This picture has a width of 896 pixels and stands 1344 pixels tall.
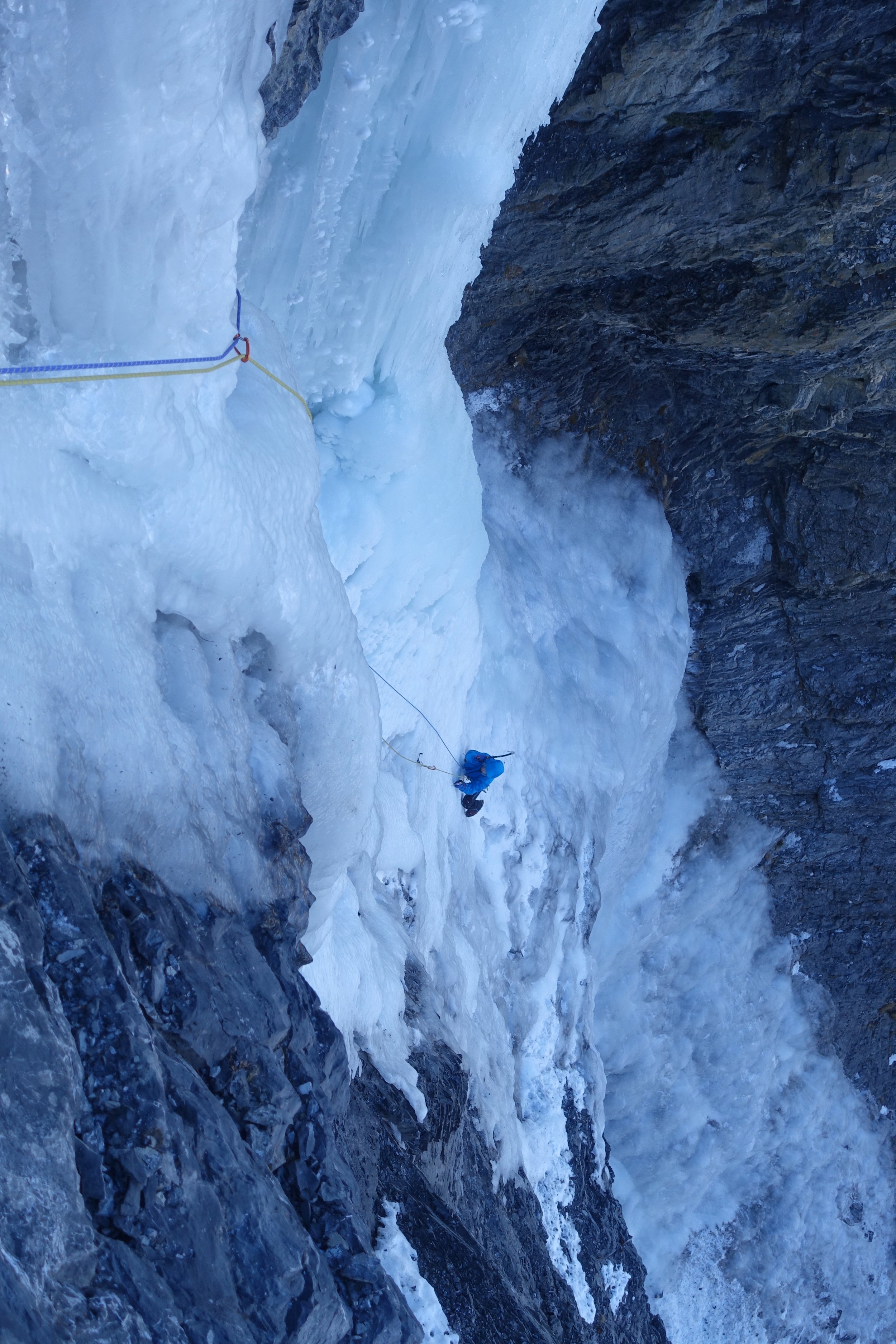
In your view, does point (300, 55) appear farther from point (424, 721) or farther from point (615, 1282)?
point (615, 1282)

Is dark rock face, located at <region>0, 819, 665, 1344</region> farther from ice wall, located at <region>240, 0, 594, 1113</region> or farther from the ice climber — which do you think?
the ice climber

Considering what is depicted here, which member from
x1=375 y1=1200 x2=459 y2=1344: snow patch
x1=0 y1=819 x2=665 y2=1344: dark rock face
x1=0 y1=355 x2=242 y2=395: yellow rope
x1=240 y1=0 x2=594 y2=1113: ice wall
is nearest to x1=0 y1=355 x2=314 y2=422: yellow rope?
x1=0 y1=355 x2=242 y2=395: yellow rope

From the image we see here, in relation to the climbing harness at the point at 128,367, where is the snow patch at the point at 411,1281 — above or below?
below

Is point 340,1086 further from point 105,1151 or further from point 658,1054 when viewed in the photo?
point 658,1054

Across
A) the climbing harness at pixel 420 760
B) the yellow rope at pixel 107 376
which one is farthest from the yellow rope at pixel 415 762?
the yellow rope at pixel 107 376

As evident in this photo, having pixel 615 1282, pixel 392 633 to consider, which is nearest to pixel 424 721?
pixel 392 633

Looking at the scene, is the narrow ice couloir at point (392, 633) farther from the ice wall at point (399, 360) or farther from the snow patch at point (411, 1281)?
the snow patch at point (411, 1281)
